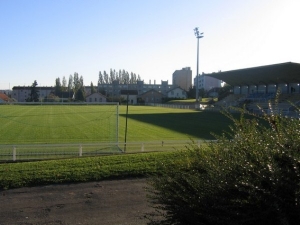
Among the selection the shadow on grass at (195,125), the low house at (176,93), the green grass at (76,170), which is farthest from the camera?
the low house at (176,93)

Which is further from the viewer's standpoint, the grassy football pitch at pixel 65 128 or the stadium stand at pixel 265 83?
the stadium stand at pixel 265 83

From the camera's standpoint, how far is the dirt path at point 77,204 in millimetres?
7617

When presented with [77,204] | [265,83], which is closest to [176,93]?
[265,83]

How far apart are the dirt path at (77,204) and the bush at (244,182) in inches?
108

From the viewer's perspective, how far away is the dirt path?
762 cm

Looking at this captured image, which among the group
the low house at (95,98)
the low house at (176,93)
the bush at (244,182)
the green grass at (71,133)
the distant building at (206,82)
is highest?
the distant building at (206,82)

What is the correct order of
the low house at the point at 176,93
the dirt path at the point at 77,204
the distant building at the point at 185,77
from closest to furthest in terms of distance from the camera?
the dirt path at the point at 77,204
the low house at the point at 176,93
the distant building at the point at 185,77

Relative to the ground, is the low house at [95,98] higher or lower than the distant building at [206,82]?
lower

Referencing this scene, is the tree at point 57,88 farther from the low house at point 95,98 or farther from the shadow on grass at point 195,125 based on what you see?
the shadow on grass at point 195,125

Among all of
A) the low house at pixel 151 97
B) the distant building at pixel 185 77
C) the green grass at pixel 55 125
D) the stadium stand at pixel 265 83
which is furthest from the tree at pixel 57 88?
the green grass at pixel 55 125

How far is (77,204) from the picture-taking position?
28.3ft

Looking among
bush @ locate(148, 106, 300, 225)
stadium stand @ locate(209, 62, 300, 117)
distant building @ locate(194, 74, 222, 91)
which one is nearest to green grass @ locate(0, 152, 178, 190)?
bush @ locate(148, 106, 300, 225)

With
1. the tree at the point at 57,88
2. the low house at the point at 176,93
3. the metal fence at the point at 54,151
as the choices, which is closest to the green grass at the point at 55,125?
the metal fence at the point at 54,151

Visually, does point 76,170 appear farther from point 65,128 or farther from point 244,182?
point 65,128
